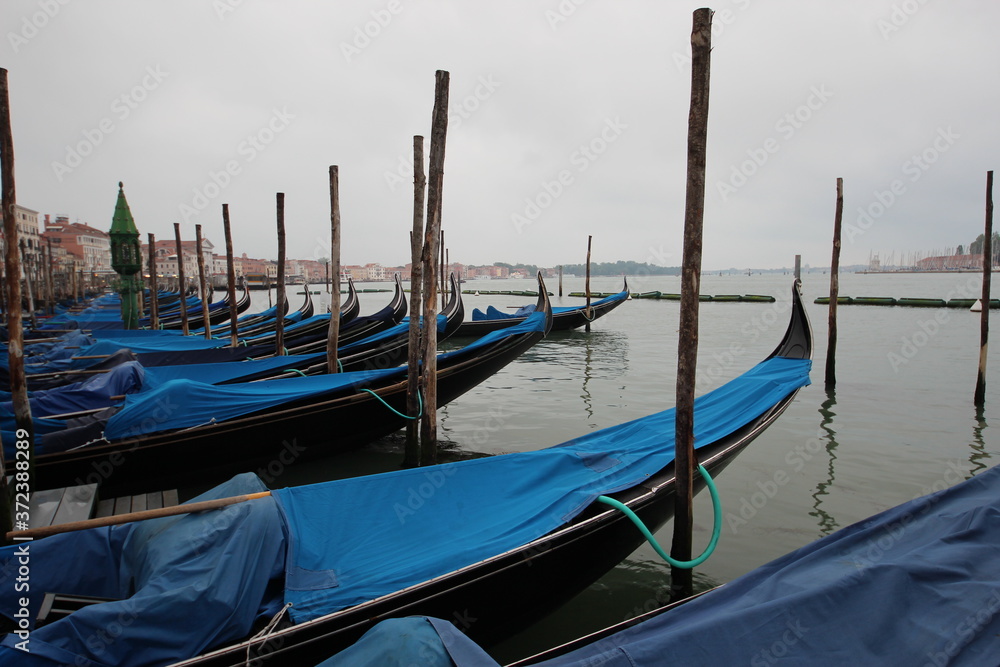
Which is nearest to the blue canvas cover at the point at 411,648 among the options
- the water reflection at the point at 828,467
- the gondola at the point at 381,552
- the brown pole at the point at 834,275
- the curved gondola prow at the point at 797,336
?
the gondola at the point at 381,552

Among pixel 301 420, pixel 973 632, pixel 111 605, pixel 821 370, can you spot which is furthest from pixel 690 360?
pixel 821 370

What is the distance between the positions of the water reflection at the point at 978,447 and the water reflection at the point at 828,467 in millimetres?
994

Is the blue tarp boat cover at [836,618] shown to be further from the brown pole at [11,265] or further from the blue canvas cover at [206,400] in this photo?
the blue canvas cover at [206,400]

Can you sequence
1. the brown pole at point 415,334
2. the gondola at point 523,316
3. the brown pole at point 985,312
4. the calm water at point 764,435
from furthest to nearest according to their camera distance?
the gondola at point 523,316
the brown pole at point 985,312
the brown pole at point 415,334
the calm water at point 764,435

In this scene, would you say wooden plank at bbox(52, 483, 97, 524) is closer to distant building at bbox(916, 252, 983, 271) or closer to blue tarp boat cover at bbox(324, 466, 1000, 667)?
blue tarp boat cover at bbox(324, 466, 1000, 667)

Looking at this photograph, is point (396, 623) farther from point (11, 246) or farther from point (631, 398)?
point (631, 398)

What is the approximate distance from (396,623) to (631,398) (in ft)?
20.7

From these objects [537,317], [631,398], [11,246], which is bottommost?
[631,398]

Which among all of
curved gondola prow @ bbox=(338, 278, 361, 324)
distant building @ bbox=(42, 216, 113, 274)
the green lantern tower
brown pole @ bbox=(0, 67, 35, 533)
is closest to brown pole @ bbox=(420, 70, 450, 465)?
brown pole @ bbox=(0, 67, 35, 533)

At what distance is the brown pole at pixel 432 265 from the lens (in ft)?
13.6

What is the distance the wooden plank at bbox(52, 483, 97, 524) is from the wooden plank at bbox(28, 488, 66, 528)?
24mm

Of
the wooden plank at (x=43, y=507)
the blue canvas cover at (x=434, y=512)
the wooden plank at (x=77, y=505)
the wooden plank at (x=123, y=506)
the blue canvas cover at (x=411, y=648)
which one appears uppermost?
the blue canvas cover at (x=411, y=648)

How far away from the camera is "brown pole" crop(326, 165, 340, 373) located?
6.11 m

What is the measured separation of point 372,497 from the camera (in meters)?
2.55
